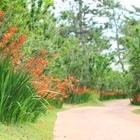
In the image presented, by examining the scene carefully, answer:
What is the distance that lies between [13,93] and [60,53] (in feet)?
55.9

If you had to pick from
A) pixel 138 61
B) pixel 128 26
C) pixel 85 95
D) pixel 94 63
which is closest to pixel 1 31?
pixel 138 61

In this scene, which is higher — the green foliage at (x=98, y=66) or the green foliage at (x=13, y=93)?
the green foliage at (x=98, y=66)

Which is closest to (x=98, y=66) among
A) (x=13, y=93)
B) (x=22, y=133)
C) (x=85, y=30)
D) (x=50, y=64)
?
(x=85, y=30)

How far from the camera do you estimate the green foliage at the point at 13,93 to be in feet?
27.7

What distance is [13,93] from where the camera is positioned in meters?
8.79

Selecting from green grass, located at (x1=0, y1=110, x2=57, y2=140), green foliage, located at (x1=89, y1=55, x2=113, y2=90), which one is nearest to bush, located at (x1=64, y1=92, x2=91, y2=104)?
green foliage, located at (x1=89, y1=55, x2=113, y2=90)

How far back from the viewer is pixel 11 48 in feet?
28.6

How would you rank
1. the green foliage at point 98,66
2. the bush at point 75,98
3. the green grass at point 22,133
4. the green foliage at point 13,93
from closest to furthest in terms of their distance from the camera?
the green grass at point 22,133, the green foliage at point 13,93, the bush at point 75,98, the green foliage at point 98,66

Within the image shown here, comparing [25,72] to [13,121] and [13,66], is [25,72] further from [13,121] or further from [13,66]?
[13,121]

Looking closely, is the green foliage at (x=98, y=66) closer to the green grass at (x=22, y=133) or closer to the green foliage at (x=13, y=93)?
the green grass at (x=22, y=133)

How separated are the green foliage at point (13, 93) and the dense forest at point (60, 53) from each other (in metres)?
0.02

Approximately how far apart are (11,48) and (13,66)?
42 cm

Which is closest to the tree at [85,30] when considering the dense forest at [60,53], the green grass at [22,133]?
the dense forest at [60,53]

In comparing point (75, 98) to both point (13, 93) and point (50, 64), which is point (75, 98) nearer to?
point (50, 64)
